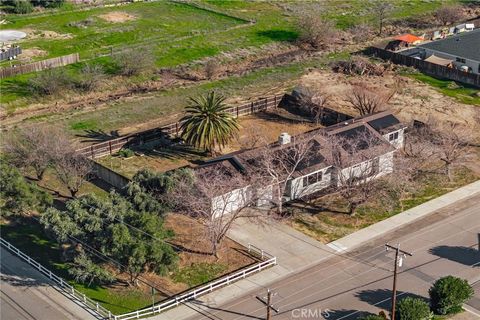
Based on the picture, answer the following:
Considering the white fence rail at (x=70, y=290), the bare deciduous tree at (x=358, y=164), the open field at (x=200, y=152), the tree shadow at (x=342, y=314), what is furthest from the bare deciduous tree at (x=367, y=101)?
the white fence rail at (x=70, y=290)

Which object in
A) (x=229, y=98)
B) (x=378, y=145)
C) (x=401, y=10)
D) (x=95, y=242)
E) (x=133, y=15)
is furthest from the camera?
(x=401, y=10)

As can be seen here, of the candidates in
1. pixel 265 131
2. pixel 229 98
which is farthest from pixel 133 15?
pixel 265 131

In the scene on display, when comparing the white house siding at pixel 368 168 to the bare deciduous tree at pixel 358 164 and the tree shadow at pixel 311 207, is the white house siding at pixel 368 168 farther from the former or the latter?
the tree shadow at pixel 311 207

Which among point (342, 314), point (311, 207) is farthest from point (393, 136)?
point (342, 314)

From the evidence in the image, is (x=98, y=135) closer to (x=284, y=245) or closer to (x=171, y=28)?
(x=284, y=245)

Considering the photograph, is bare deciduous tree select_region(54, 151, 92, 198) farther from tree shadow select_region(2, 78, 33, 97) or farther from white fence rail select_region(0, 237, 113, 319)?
tree shadow select_region(2, 78, 33, 97)

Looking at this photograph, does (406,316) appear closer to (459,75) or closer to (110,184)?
(110,184)
